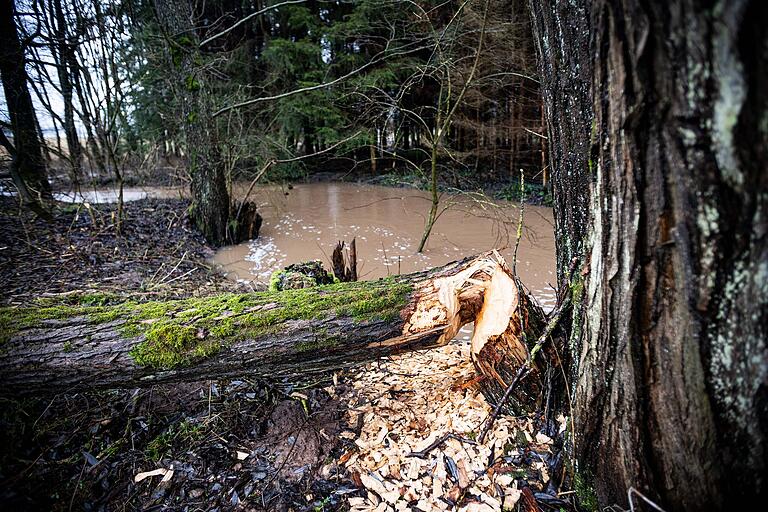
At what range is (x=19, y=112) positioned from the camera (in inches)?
255

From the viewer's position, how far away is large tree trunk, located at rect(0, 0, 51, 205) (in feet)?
18.3

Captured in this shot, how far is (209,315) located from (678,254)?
2088mm

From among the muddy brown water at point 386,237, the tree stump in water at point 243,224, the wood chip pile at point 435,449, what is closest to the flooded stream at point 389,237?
the muddy brown water at point 386,237

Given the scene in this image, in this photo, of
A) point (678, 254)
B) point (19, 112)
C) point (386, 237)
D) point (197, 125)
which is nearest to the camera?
point (678, 254)

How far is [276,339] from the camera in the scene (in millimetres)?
2070

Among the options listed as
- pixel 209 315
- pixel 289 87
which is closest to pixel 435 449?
pixel 209 315

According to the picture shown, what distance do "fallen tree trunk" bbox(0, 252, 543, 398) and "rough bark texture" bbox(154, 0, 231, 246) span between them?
5163 mm

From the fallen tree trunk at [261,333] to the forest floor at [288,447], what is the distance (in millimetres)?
356

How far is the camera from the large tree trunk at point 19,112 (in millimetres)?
5587

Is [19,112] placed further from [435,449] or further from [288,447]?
[435,449]

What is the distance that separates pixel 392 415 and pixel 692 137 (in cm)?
199

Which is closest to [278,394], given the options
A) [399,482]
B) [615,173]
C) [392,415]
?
[392,415]

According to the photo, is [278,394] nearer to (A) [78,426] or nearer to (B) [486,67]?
(A) [78,426]

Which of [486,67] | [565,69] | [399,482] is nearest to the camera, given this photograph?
[565,69]
